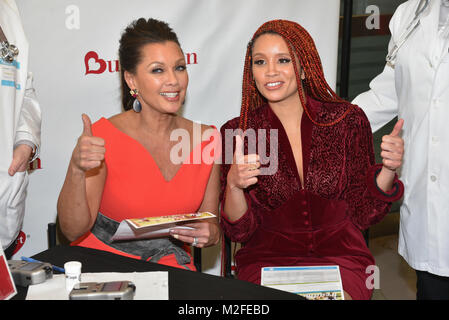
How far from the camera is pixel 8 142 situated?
2354 millimetres

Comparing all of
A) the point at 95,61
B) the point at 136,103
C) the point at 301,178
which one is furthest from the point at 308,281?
the point at 95,61

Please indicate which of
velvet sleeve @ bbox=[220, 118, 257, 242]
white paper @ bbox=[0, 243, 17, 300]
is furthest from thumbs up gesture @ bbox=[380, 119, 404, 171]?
white paper @ bbox=[0, 243, 17, 300]

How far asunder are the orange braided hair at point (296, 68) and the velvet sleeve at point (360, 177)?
0.34 ft

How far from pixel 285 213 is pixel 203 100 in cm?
120

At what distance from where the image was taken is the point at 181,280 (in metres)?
1.73

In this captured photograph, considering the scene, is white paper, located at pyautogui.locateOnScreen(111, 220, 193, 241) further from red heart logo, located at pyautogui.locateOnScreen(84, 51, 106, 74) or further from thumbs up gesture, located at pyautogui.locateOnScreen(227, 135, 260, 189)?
red heart logo, located at pyautogui.locateOnScreen(84, 51, 106, 74)

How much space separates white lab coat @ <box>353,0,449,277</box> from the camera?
2518 mm

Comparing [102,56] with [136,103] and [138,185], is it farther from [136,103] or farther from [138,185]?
[138,185]

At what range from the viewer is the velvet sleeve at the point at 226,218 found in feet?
8.23

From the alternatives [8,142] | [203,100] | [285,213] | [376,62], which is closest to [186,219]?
[285,213]

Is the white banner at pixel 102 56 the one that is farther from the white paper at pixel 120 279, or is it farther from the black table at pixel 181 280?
the white paper at pixel 120 279

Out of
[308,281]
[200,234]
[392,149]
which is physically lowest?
[308,281]

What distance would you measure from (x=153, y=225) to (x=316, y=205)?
2.98ft
